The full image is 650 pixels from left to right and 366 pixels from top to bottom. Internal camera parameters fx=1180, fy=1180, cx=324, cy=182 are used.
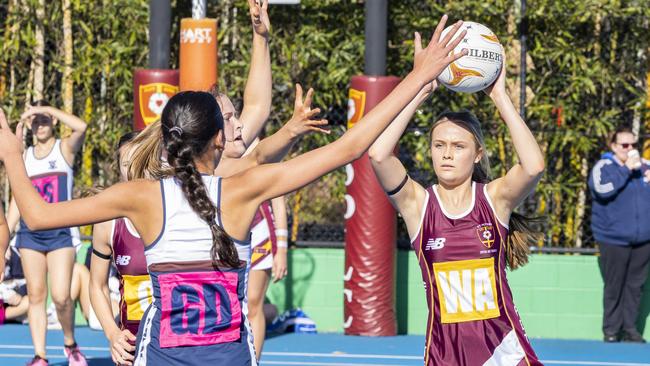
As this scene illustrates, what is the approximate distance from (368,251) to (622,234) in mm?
2243

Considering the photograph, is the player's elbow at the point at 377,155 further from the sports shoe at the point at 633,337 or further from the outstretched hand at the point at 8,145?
the sports shoe at the point at 633,337

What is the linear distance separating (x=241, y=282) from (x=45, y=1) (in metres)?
8.55

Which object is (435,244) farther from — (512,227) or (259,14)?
(259,14)

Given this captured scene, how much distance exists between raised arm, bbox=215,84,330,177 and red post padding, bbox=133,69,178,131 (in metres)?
4.48

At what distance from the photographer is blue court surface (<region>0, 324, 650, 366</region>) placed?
→ 9406mm

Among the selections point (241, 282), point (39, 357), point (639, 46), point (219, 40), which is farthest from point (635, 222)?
point (241, 282)

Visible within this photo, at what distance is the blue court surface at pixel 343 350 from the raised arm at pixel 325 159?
18.1 feet

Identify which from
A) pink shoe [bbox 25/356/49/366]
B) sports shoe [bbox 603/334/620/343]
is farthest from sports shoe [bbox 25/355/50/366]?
sports shoe [bbox 603/334/620/343]

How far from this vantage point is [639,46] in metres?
11.2

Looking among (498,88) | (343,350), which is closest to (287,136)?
(498,88)

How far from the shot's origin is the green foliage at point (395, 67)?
36.7 feet

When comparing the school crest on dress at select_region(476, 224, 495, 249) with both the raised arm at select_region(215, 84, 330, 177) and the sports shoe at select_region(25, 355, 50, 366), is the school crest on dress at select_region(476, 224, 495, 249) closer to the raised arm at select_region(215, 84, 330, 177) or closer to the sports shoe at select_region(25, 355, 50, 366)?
the raised arm at select_region(215, 84, 330, 177)

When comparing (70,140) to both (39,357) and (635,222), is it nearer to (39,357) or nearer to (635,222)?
(39,357)

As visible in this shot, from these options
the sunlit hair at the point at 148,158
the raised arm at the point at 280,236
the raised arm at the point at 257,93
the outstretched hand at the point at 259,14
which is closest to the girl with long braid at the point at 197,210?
the sunlit hair at the point at 148,158
